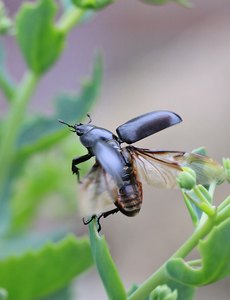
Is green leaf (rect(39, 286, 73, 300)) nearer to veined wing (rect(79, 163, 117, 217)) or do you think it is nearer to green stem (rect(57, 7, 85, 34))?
green stem (rect(57, 7, 85, 34))

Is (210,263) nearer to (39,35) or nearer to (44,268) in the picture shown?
(44,268)

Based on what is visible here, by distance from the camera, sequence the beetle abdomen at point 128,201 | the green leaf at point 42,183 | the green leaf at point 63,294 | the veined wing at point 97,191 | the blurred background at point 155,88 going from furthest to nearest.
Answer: the blurred background at point 155,88 < the green leaf at point 42,183 < the green leaf at point 63,294 < the beetle abdomen at point 128,201 < the veined wing at point 97,191

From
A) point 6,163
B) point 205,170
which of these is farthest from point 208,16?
point 205,170

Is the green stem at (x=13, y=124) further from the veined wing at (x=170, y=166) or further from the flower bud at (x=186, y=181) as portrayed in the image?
the flower bud at (x=186, y=181)

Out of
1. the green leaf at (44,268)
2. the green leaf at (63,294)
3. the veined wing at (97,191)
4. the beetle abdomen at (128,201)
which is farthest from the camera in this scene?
the green leaf at (63,294)

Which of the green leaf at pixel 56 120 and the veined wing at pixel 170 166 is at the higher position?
the green leaf at pixel 56 120

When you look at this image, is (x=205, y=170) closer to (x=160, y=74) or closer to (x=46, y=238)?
(x=46, y=238)

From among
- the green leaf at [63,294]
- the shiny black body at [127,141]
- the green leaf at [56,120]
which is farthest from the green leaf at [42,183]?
the shiny black body at [127,141]

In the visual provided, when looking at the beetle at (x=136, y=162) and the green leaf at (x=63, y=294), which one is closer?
the beetle at (x=136, y=162)
